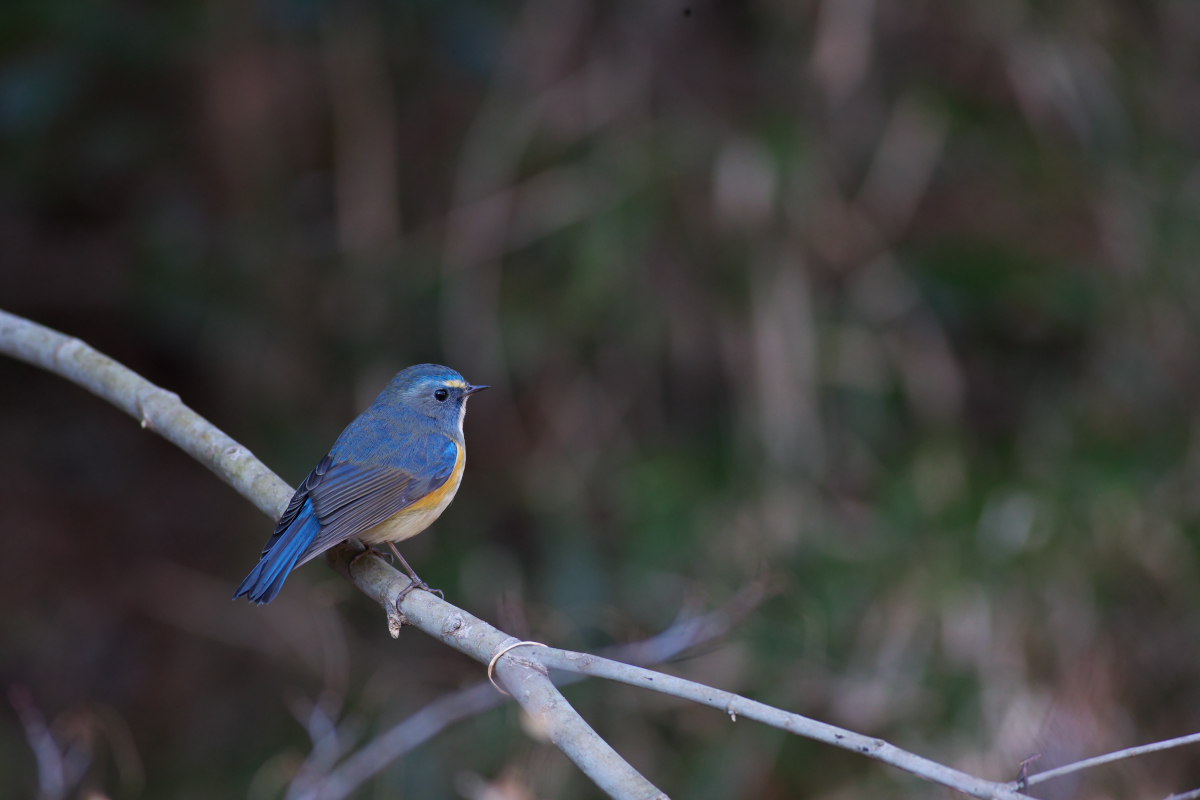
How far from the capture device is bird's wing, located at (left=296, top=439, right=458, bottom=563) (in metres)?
2.79

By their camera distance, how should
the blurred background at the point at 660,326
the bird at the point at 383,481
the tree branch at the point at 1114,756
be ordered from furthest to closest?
the blurred background at the point at 660,326, the bird at the point at 383,481, the tree branch at the point at 1114,756

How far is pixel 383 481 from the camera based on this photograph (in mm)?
3100

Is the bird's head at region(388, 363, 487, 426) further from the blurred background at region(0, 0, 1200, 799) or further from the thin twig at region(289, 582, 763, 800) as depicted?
the blurred background at region(0, 0, 1200, 799)

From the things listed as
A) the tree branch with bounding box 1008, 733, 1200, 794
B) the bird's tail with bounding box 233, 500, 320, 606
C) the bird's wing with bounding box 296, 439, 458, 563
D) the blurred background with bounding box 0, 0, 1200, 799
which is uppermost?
the blurred background with bounding box 0, 0, 1200, 799

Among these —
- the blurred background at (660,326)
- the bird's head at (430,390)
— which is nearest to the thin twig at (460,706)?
the bird's head at (430,390)

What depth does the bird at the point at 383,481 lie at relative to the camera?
2742 millimetres

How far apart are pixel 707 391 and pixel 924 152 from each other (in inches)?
58.3

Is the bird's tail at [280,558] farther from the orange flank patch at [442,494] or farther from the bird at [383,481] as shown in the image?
the orange flank patch at [442,494]

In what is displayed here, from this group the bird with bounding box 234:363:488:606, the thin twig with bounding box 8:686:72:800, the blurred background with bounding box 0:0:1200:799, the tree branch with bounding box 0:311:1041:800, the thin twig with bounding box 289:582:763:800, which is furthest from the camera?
the blurred background with bounding box 0:0:1200:799

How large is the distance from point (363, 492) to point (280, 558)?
1.12 ft

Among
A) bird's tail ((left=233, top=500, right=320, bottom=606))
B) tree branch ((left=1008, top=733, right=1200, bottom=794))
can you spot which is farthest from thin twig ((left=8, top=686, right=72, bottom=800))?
tree branch ((left=1008, top=733, right=1200, bottom=794))

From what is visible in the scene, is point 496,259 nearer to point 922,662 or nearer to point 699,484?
point 699,484

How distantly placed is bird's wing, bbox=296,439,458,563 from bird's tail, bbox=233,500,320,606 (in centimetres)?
2

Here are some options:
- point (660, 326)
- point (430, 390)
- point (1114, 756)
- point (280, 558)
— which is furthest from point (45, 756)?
point (660, 326)
